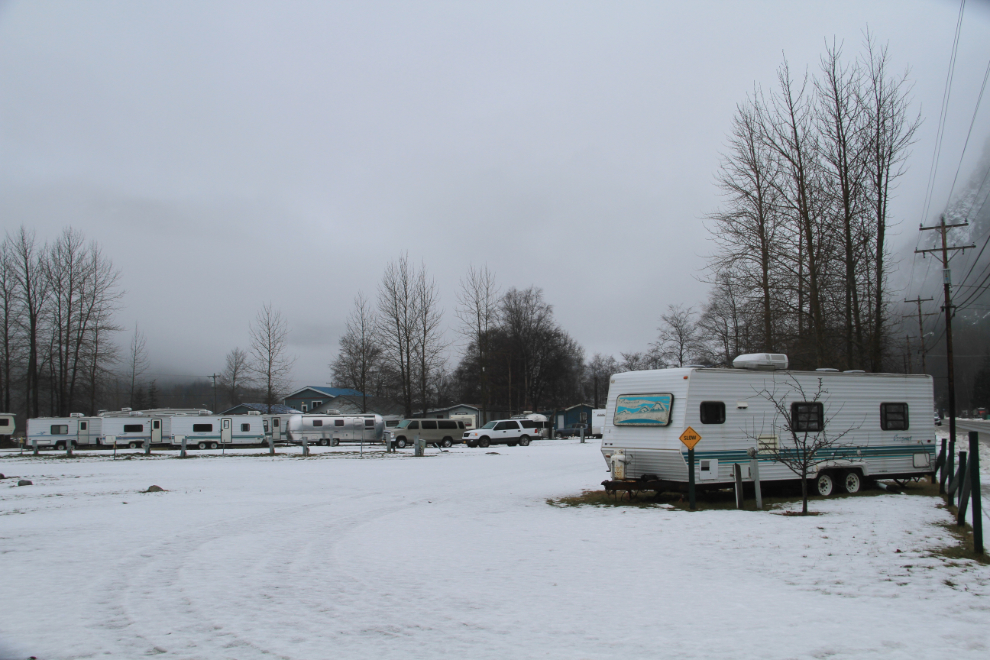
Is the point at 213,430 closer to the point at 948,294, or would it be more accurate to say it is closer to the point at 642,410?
the point at 642,410

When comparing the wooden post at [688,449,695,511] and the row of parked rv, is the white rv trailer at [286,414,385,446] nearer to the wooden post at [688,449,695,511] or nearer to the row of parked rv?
the row of parked rv

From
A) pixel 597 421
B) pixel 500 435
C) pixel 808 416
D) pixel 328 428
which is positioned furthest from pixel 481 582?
pixel 597 421

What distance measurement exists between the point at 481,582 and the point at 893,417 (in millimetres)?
12839

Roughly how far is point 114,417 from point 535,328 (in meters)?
43.5

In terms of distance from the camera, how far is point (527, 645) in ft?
18.2

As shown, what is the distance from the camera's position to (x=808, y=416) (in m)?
15.2

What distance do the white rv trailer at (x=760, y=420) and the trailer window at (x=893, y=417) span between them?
0.02 meters

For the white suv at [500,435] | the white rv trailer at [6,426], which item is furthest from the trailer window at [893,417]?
the white rv trailer at [6,426]

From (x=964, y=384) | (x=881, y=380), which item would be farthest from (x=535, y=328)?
(x=964, y=384)

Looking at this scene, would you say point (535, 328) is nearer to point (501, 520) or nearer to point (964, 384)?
point (501, 520)

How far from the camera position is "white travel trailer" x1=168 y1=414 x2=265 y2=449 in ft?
148

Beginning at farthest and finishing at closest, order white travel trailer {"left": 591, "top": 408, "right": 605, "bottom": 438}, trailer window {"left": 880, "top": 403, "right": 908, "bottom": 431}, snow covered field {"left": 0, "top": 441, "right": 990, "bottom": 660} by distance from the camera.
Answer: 1. white travel trailer {"left": 591, "top": 408, "right": 605, "bottom": 438}
2. trailer window {"left": 880, "top": 403, "right": 908, "bottom": 431}
3. snow covered field {"left": 0, "top": 441, "right": 990, "bottom": 660}

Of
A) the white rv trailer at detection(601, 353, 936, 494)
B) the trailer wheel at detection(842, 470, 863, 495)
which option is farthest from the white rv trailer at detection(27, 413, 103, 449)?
the trailer wheel at detection(842, 470, 863, 495)

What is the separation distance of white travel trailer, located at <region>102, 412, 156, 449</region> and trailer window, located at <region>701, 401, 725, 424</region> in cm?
4173
